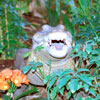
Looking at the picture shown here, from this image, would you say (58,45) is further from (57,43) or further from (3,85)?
(3,85)

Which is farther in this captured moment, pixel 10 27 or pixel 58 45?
pixel 10 27

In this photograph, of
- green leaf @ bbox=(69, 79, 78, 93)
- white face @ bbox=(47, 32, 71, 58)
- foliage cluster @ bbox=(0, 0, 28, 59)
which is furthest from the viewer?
foliage cluster @ bbox=(0, 0, 28, 59)

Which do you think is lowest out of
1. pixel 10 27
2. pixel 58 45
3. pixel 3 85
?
pixel 3 85

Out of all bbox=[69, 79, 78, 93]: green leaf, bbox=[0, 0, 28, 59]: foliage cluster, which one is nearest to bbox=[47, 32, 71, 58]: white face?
bbox=[69, 79, 78, 93]: green leaf

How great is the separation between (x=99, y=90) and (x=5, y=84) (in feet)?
2.37

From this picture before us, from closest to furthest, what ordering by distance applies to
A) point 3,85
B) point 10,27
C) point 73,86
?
1. point 73,86
2. point 3,85
3. point 10,27

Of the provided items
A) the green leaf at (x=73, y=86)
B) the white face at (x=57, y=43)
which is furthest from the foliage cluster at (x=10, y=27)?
the green leaf at (x=73, y=86)

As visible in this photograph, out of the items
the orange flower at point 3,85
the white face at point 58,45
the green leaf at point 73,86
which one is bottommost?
the orange flower at point 3,85

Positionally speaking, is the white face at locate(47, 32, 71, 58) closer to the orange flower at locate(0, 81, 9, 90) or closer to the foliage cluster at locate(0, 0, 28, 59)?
the orange flower at locate(0, 81, 9, 90)

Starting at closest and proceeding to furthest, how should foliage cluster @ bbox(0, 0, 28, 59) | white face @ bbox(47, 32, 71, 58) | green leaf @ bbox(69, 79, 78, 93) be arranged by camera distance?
green leaf @ bbox(69, 79, 78, 93) < white face @ bbox(47, 32, 71, 58) < foliage cluster @ bbox(0, 0, 28, 59)

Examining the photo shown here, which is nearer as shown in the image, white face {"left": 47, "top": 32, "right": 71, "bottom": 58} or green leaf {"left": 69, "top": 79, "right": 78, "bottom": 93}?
green leaf {"left": 69, "top": 79, "right": 78, "bottom": 93}

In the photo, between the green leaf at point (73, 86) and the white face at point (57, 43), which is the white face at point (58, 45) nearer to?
the white face at point (57, 43)

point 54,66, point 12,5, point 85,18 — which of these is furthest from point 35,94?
point 12,5

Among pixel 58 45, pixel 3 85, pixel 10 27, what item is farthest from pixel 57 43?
pixel 10 27
